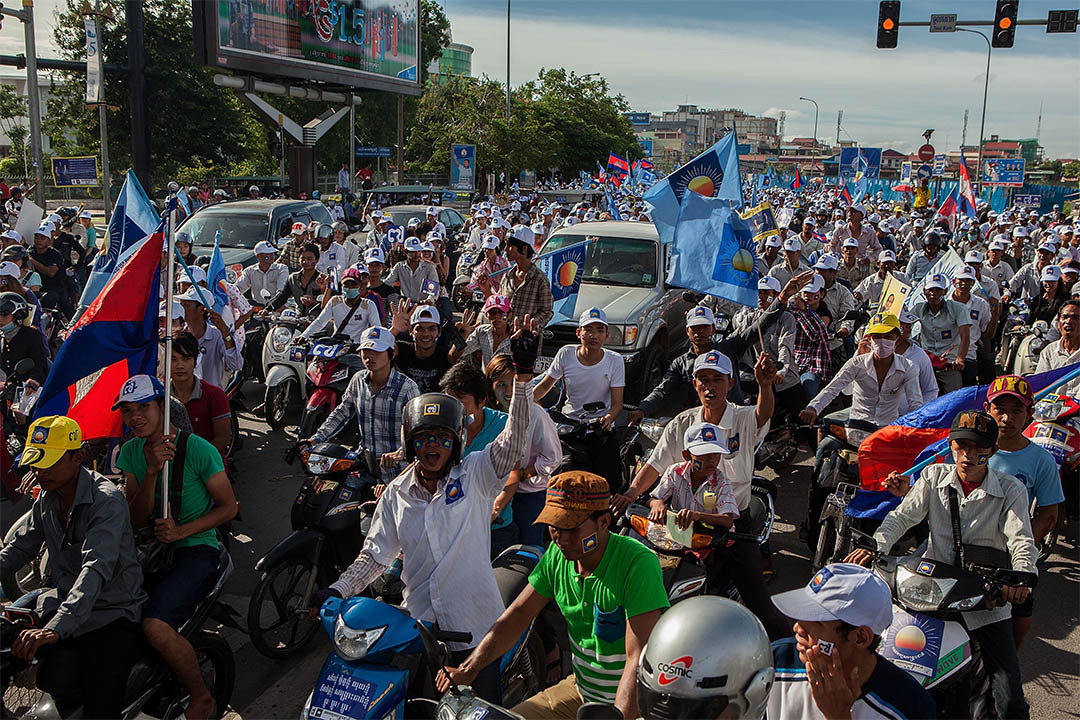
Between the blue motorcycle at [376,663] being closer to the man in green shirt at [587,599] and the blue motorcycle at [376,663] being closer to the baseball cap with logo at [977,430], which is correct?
the man in green shirt at [587,599]

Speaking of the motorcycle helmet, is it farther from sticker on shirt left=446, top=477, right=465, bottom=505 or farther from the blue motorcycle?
sticker on shirt left=446, top=477, right=465, bottom=505

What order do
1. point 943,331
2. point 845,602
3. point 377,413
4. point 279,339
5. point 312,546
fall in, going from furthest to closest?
point 279,339 → point 943,331 → point 377,413 → point 312,546 → point 845,602

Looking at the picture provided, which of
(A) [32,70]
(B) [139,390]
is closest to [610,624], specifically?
(B) [139,390]

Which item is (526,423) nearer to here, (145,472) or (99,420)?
(145,472)

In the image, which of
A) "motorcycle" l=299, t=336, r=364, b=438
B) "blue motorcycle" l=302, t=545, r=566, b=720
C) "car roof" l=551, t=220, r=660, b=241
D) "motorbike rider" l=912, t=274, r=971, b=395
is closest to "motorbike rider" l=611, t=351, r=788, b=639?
"blue motorcycle" l=302, t=545, r=566, b=720

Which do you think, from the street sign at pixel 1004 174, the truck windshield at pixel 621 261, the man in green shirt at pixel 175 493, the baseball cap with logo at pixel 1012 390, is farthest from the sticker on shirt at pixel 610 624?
the street sign at pixel 1004 174

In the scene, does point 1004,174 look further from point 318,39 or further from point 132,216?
point 132,216

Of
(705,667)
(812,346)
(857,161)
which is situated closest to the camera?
(705,667)

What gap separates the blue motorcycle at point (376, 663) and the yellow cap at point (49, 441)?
58.9 inches

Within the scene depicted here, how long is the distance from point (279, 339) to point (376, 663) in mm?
7515

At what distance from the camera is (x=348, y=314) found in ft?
31.3

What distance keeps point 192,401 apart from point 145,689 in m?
2.27

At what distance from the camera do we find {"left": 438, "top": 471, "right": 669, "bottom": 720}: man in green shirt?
10.9ft

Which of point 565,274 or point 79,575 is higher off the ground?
point 565,274
